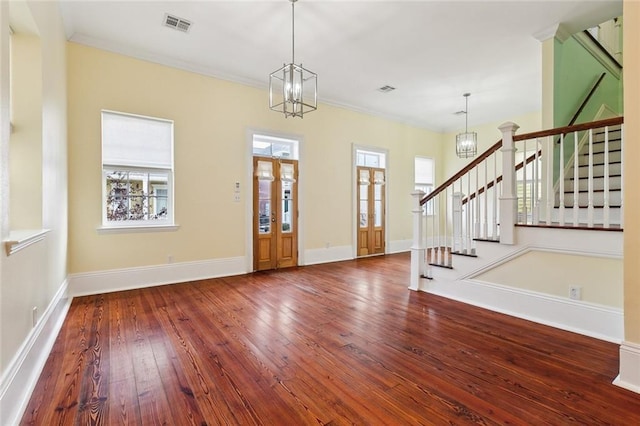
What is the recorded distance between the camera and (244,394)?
1929 millimetres

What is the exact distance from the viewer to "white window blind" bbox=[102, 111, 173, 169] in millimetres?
4199

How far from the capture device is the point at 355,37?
399 centimetres

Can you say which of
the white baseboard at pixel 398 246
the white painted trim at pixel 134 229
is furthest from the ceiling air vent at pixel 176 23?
the white baseboard at pixel 398 246

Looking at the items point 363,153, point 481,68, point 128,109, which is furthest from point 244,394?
point 363,153

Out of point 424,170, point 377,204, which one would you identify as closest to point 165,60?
point 377,204

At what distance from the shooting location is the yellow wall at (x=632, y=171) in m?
1.91

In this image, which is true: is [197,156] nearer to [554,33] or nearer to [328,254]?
[328,254]

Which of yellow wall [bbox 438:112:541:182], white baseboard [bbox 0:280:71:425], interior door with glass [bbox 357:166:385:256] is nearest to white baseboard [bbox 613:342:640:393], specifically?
white baseboard [bbox 0:280:71:425]

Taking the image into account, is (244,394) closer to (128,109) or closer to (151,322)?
(151,322)

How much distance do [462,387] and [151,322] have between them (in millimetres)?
2887

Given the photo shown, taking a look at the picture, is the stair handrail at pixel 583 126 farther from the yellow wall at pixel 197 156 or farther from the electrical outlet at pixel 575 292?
the yellow wall at pixel 197 156

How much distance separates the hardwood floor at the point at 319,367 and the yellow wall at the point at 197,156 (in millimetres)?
1028

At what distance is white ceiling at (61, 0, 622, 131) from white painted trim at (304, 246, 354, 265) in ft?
10.4

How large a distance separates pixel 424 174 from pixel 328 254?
3.91 meters
